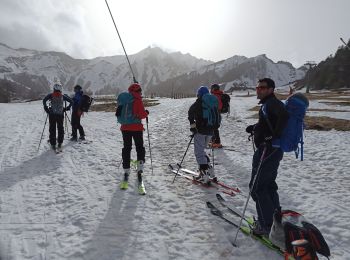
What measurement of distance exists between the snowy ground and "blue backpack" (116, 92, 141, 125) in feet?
6.14

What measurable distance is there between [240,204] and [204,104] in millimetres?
2970

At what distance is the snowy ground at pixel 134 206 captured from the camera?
598 centimetres

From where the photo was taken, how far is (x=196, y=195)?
8.92 m

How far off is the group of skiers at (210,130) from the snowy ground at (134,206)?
67 cm

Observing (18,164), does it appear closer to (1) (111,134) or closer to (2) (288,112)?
(1) (111,134)

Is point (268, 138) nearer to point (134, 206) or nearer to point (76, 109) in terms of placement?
point (134, 206)

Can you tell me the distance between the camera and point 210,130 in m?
9.88

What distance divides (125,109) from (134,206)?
8.60 ft

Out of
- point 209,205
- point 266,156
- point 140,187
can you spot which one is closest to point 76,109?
point 140,187

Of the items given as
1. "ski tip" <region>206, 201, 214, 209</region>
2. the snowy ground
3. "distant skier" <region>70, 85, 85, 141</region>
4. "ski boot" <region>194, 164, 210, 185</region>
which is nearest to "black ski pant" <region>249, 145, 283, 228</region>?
the snowy ground

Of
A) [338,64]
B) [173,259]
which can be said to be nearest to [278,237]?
[173,259]

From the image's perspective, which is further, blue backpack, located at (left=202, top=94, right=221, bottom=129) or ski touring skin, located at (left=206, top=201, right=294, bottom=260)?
blue backpack, located at (left=202, top=94, right=221, bottom=129)

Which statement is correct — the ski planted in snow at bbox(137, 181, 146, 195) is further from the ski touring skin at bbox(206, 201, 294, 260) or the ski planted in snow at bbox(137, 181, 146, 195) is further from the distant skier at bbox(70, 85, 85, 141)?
the distant skier at bbox(70, 85, 85, 141)

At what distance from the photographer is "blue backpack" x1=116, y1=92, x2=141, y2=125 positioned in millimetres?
9172
